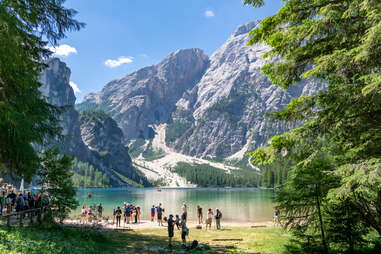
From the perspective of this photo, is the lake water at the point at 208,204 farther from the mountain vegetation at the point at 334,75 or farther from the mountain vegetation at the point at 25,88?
the mountain vegetation at the point at 25,88

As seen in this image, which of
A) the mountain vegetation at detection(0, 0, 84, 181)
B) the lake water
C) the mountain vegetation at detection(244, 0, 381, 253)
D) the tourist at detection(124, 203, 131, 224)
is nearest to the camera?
the mountain vegetation at detection(244, 0, 381, 253)

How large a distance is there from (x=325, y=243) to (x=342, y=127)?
576cm

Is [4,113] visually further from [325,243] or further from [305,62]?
[325,243]

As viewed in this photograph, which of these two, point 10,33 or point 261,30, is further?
point 261,30

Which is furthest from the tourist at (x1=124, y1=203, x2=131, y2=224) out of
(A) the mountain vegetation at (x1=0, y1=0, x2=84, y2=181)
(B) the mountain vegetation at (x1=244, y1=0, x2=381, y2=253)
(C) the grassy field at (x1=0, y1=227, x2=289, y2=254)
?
(B) the mountain vegetation at (x1=244, y1=0, x2=381, y2=253)

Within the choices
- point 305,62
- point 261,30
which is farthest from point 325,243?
point 261,30

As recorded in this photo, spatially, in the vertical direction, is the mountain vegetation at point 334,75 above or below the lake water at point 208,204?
above

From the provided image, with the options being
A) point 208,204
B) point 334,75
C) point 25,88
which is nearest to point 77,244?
point 25,88

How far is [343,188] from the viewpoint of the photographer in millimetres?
6445

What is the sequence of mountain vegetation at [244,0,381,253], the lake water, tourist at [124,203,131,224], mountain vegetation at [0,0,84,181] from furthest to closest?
1. the lake water
2. tourist at [124,203,131,224]
3. mountain vegetation at [0,0,84,181]
4. mountain vegetation at [244,0,381,253]

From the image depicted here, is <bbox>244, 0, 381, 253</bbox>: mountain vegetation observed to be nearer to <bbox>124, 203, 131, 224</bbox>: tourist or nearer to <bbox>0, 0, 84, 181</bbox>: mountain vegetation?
<bbox>0, 0, 84, 181</bbox>: mountain vegetation

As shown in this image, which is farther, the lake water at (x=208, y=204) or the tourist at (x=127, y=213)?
the lake water at (x=208, y=204)

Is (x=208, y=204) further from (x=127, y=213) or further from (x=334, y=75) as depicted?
(x=334, y=75)

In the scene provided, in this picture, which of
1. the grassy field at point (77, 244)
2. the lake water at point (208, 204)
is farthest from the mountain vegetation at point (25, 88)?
the lake water at point (208, 204)
